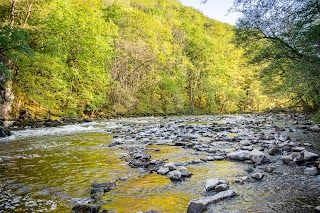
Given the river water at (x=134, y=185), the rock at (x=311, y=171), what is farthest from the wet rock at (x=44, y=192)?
the rock at (x=311, y=171)

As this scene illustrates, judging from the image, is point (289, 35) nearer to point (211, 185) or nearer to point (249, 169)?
point (249, 169)

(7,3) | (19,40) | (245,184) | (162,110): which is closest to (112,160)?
(245,184)

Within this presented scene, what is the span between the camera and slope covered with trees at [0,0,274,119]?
20266 mm

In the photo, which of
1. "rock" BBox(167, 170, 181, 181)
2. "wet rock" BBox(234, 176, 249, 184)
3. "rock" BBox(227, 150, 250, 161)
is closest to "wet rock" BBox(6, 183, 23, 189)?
"rock" BBox(167, 170, 181, 181)

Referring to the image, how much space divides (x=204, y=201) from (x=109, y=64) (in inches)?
1247

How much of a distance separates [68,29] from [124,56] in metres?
11.4

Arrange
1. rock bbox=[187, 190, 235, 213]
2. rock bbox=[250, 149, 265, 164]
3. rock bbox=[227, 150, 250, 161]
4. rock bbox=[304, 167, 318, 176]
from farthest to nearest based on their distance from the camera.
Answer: rock bbox=[227, 150, 250, 161]
rock bbox=[250, 149, 265, 164]
rock bbox=[304, 167, 318, 176]
rock bbox=[187, 190, 235, 213]

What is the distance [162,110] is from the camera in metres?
41.4

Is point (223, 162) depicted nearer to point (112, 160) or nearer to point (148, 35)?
point (112, 160)

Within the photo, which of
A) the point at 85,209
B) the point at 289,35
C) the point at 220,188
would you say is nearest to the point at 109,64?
the point at 289,35

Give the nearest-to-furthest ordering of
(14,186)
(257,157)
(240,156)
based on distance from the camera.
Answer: (14,186), (257,157), (240,156)

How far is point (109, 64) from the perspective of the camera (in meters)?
33.4

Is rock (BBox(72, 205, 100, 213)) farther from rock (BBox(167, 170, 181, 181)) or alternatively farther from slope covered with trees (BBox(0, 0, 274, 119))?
slope covered with trees (BBox(0, 0, 274, 119))

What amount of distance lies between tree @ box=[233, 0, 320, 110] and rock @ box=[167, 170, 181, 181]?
17.5ft
